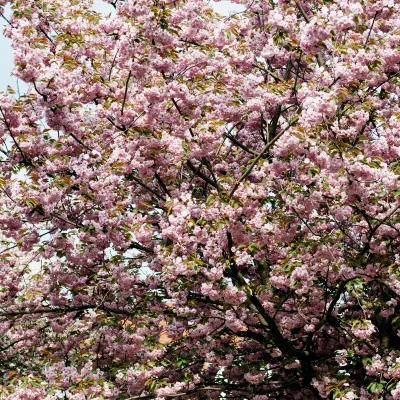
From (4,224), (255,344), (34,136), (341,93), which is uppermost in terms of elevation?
(34,136)

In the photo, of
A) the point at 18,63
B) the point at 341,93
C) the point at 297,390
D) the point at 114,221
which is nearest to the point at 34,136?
the point at 18,63

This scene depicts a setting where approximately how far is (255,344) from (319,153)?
354 cm

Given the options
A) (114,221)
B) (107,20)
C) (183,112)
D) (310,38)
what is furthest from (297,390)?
(107,20)

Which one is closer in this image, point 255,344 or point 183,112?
point 183,112

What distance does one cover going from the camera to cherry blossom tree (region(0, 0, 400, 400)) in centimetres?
727

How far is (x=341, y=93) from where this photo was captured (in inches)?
272

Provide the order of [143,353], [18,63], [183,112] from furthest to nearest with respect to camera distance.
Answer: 1. [143,353]
2. [183,112]
3. [18,63]

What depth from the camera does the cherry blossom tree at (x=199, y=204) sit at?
7270mm

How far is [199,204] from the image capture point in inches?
299

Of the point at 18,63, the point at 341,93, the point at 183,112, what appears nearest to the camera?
the point at 341,93

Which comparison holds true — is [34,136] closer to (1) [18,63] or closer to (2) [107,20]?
(1) [18,63]

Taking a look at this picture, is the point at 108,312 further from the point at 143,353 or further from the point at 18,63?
the point at 18,63

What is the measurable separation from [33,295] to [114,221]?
89.7 inches

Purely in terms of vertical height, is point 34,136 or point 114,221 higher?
point 34,136
